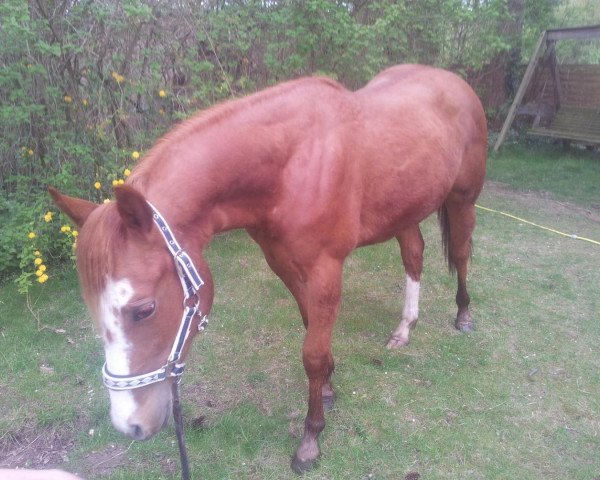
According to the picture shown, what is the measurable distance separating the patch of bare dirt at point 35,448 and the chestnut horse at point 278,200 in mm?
1134

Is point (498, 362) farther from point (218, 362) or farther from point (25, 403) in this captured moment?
point (25, 403)

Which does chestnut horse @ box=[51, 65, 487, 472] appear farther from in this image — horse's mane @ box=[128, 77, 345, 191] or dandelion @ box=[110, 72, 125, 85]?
dandelion @ box=[110, 72, 125, 85]

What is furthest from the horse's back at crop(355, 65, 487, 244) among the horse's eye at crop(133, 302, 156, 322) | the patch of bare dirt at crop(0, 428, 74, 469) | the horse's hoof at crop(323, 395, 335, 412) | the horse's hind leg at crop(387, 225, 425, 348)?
the patch of bare dirt at crop(0, 428, 74, 469)

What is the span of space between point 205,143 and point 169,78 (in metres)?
2.73

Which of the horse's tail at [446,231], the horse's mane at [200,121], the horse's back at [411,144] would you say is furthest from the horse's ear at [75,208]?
the horse's tail at [446,231]

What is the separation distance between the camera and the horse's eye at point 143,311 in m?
1.47

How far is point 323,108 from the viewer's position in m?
2.07

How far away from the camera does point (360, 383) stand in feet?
9.72

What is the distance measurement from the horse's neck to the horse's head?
140 millimetres

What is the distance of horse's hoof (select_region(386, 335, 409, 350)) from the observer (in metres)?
3.33

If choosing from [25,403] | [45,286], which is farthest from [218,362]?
[45,286]

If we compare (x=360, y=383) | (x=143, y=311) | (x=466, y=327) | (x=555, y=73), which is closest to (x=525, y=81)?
(x=555, y=73)

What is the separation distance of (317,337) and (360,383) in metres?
0.93

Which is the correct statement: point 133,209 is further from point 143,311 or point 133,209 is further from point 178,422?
point 178,422
